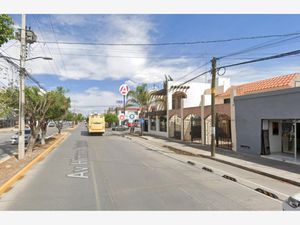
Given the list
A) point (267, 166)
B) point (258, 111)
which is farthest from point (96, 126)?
point (267, 166)

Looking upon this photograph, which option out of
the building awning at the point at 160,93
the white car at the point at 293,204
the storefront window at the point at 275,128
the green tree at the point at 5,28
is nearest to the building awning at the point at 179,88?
the building awning at the point at 160,93

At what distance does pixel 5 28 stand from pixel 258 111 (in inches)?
582

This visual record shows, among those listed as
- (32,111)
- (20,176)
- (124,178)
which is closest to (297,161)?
(124,178)

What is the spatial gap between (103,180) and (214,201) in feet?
14.6

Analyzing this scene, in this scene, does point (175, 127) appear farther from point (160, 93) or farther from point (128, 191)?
point (128, 191)

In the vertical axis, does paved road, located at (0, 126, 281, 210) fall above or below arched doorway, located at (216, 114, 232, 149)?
below

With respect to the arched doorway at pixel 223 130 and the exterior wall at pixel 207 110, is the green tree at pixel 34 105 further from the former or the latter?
the arched doorway at pixel 223 130

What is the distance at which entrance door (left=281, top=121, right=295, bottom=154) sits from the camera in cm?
1856

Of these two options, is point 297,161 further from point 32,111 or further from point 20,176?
point 32,111

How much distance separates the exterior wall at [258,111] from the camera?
51.7 feet

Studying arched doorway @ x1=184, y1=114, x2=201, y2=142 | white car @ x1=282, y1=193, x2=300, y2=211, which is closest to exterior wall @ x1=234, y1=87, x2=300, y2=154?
arched doorway @ x1=184, y1=114, x2=201, y2=142

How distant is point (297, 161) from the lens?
15.9m

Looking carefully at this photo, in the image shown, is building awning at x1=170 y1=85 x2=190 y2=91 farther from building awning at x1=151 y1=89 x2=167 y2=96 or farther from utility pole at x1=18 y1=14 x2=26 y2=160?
utility pole at x1=18 y1=14 x2=26 y2=160

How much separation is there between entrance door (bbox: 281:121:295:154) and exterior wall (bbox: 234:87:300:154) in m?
1.70
